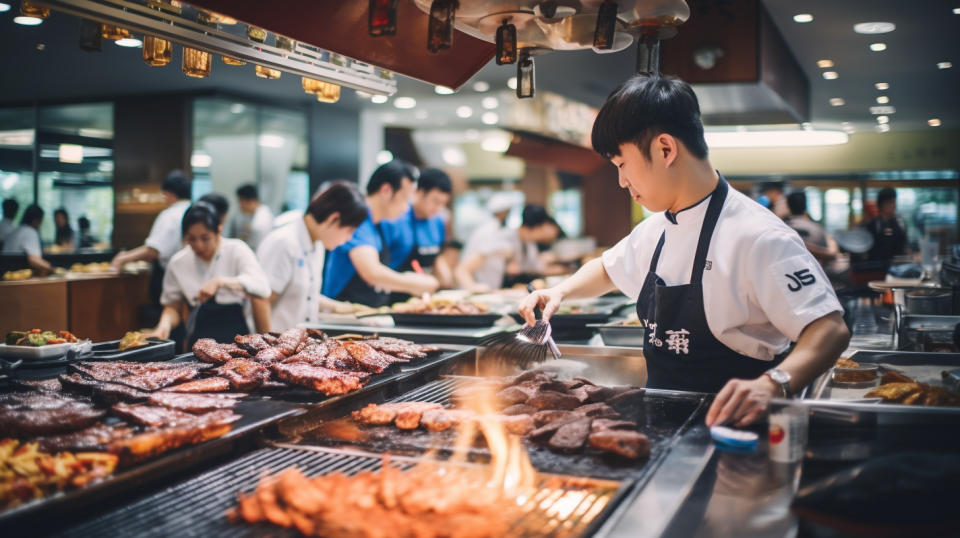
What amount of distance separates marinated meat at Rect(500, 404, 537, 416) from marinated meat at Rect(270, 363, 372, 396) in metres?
0.45

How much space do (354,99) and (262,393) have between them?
9.07m

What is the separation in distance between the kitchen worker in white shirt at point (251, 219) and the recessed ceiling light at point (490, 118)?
4.07 meters

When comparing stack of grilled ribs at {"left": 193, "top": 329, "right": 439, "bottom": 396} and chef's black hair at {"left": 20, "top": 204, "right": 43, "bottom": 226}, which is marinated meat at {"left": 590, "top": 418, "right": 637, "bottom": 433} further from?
chef's black hair at {"left": 20, "top": 204, "right": 43, "bottom": 226}

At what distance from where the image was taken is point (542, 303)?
100 inches

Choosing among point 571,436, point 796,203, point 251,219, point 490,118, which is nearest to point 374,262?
point 571,436

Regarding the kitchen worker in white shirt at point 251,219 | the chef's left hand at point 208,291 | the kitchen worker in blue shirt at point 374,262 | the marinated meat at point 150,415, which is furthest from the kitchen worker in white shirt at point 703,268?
the kitchen worker in white shirt at point 251,219

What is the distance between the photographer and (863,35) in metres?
6.68

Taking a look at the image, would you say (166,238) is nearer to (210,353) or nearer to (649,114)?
(210,353)

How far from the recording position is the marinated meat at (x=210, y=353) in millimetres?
2432

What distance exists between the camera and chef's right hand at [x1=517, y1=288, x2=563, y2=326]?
246 cm

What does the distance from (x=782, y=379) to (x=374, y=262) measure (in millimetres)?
3526

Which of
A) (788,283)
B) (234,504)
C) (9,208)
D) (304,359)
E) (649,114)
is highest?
(649,114)

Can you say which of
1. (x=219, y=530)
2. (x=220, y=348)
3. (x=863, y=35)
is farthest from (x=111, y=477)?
(x=863, y=35)

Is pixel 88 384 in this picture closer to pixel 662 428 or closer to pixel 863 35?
pixel 662 428
